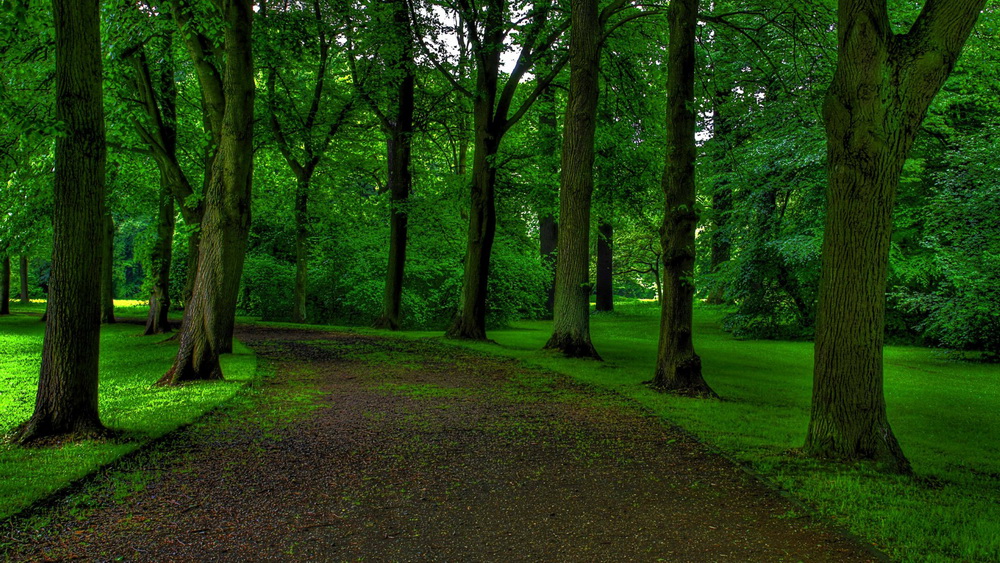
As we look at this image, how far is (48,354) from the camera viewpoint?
615cm

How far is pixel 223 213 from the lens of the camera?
419 inches

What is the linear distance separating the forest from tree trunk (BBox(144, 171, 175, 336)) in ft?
0.22

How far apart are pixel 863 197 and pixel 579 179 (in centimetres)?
883

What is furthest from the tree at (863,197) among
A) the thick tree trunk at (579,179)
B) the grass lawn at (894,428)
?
the thick tree trunk at (579,179)

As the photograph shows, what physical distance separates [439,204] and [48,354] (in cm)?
1766

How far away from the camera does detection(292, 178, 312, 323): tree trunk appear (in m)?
23.3

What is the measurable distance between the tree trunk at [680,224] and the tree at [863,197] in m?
3.80

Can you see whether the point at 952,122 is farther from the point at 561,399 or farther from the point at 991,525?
the point at 991,525

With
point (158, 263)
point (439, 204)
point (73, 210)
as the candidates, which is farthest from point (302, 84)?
point (73, 210)

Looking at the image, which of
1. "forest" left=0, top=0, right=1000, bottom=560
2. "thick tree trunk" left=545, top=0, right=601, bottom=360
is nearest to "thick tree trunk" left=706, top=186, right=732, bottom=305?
"forest" left=0, top=0, right=1000, bottom=560

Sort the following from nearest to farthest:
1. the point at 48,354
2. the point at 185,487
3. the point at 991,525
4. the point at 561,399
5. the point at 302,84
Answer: the point at 991,525
the point at 185,487
the point at 48,354
the point at 561,399
the point at 302,84

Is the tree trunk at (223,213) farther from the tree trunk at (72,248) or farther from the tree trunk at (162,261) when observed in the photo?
the tree trunk at (162,261)

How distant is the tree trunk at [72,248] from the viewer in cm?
612

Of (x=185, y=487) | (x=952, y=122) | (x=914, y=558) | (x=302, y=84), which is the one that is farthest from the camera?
(x=302, y=84)
